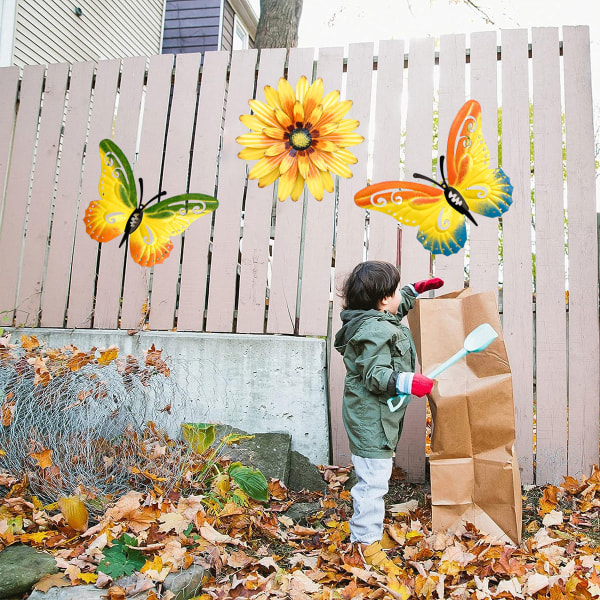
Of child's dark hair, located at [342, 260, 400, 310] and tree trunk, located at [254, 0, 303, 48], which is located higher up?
tree trunk, located at [254, 0, 303, 48]

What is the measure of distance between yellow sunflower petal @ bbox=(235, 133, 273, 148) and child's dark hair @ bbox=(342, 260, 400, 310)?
1382 mm

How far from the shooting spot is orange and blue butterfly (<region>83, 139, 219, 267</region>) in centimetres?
352

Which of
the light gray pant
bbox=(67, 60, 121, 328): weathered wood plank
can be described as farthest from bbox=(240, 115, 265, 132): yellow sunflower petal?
the light gray pant

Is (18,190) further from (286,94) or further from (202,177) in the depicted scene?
(286,94)

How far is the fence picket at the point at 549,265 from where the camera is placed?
2.96 m

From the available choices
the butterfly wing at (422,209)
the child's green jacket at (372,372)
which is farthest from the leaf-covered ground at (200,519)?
the butterfly wing at (422,209)

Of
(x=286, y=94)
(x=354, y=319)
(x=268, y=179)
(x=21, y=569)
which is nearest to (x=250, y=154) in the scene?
(x=268, y=179)

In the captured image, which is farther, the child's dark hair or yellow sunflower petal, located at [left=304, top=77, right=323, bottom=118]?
yellow sunflower petal, located at [left=304, top=77, right=323, bottom=118]

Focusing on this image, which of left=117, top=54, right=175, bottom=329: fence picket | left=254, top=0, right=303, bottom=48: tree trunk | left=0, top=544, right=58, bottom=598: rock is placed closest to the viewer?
left=0, top=544, right=58, bottom=598: rock

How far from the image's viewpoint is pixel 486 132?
3230 mm

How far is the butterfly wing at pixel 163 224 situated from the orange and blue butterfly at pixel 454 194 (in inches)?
39.9

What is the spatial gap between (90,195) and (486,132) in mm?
2529

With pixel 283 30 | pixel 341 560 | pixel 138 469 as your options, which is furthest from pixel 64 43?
pixel 341 560

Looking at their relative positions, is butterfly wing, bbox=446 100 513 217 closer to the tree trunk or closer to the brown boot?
the brown boot
